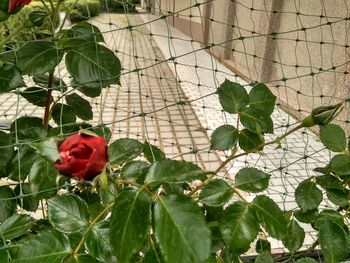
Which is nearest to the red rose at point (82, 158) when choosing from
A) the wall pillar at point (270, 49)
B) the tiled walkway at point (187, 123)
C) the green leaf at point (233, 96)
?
the green leaf at point (233, 96)

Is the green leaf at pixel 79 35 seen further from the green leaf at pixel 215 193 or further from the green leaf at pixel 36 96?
the green leaf at pixel 215 193

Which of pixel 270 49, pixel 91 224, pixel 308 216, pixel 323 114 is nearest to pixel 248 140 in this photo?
pixel 323 114

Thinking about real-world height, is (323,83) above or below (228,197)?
below

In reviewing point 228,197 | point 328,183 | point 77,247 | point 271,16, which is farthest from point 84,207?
point 271,16

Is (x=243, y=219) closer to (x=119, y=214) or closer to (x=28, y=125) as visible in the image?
(x=119, y=214)

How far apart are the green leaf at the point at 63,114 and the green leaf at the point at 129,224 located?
0.39 meters

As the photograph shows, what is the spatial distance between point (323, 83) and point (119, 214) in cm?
291

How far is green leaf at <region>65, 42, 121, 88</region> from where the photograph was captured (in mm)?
641

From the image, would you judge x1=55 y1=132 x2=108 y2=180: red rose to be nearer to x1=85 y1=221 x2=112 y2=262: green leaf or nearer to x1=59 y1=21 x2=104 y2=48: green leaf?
x1=85 y1=221 x2=112 y2=262: green leaf

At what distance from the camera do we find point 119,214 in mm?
441

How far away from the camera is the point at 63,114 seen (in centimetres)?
79

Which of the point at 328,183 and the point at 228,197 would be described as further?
→ the point at 328,183

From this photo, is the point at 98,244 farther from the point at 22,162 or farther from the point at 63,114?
the point at 63,114

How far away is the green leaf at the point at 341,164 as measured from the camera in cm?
78
